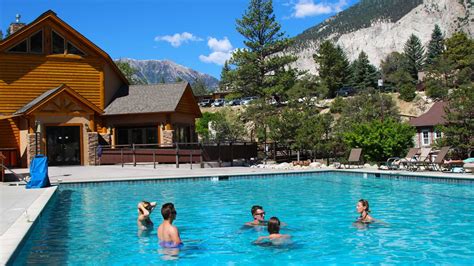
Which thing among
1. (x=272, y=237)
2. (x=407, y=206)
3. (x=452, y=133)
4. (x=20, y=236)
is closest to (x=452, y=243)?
(x=272, y=237)

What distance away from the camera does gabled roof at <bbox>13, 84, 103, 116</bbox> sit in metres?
25.7

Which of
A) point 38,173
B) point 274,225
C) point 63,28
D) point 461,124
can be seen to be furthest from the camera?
point 63,28

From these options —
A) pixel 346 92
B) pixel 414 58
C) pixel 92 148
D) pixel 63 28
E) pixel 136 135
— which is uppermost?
pixel 414 58

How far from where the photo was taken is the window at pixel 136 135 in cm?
2883

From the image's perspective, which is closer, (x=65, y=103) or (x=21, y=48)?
(x=65, y=103)

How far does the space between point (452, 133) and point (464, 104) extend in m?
1.41

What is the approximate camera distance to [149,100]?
2956 cm

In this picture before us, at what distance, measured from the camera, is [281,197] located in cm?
1478

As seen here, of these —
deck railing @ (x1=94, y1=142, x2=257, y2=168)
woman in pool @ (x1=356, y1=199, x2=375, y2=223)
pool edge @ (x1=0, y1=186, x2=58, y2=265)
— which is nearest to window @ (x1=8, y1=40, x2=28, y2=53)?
deck railing @ (x1=94, y1=142, x2=257, y2=168)

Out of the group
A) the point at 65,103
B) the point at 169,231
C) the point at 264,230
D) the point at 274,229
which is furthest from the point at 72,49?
the point at 274,229

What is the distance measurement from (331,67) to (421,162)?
53544mm

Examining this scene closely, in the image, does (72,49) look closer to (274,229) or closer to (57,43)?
(57,43)

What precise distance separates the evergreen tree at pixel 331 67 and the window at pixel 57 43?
47.4 m

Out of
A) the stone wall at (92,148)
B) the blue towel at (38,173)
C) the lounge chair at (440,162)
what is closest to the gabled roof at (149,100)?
the stone wall at (92,148)
